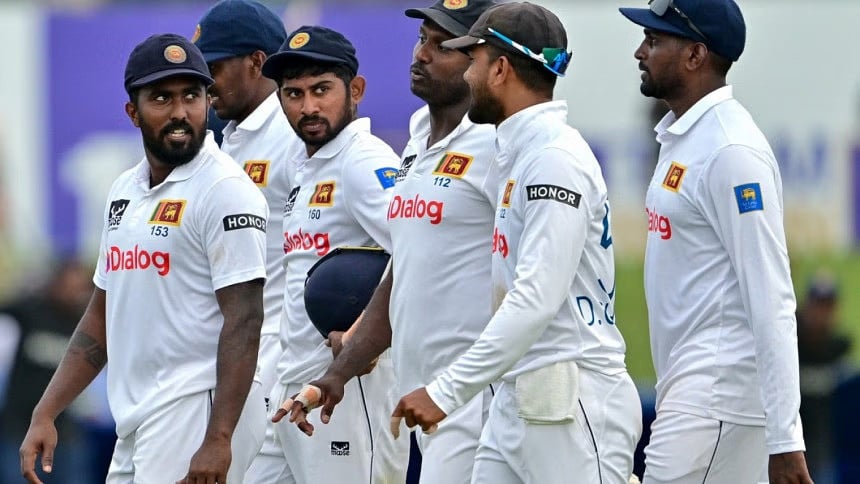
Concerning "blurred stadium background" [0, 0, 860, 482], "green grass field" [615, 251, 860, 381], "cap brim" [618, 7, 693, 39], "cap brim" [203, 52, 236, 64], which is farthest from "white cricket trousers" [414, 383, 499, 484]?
"blurred stadium background" [0, 0, 860, 482]

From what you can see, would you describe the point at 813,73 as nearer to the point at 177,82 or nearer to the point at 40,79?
the point at 40,79

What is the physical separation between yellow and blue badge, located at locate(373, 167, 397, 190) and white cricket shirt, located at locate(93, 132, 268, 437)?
880 millimetres

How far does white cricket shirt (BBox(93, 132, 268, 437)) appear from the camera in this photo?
601 cm

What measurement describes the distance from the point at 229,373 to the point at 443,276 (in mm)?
797

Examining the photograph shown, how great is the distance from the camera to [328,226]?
698 centimetres

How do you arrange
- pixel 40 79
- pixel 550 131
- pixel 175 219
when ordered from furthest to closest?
1. pixel 40 79
2. pixel 175 219
3. pixel 550 131

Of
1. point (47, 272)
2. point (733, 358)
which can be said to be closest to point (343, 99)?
point (733, 358)

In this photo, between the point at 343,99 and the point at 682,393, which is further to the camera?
the point at 343,99

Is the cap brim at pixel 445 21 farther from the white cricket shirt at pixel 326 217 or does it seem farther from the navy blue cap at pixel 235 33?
the navy blue cap at pixel 235 33

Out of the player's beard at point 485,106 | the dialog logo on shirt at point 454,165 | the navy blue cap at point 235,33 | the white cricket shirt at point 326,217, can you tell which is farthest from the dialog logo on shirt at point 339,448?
the navy blue cap at point 235,33

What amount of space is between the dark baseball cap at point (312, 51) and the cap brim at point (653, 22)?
49.0 inches

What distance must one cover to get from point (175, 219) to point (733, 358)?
1.88 metres

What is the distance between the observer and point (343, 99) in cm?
713

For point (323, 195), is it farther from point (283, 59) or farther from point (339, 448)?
point (339, 448)
